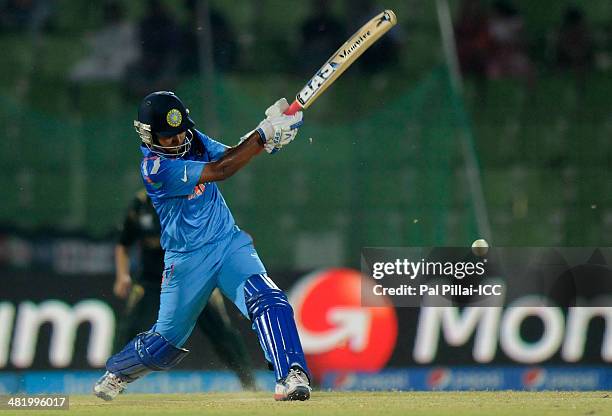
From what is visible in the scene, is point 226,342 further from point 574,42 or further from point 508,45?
point 574,42

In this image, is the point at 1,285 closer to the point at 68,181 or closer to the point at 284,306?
the point at 68,181

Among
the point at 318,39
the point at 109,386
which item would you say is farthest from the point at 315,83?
the point at 318,39

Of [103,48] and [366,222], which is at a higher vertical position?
[103,48]

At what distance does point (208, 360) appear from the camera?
27.2 feet

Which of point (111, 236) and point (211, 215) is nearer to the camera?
point (211, 215)

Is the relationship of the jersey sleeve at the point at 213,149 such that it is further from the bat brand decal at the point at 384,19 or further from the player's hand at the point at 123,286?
the player's hand at the point at 123,286

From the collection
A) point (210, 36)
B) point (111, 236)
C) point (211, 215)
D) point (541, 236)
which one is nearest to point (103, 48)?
point (210, 36)

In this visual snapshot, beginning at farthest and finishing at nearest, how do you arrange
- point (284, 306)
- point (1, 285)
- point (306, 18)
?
point (306, 18)
point (1, 285)
point (284, 306)

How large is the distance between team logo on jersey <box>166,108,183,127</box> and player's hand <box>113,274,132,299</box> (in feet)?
7.47

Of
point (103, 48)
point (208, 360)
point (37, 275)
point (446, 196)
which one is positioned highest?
point (103, 48)

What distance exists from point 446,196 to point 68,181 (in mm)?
2557

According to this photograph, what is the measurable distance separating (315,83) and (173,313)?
1367 mm

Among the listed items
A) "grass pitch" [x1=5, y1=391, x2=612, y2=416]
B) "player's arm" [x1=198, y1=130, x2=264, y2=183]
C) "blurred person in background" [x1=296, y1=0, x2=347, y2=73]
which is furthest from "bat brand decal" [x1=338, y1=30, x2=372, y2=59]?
"blurred person in background" [x1=296, y1=0, x2=347, y2=73]

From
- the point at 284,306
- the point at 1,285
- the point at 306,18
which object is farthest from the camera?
the point at 306,18
